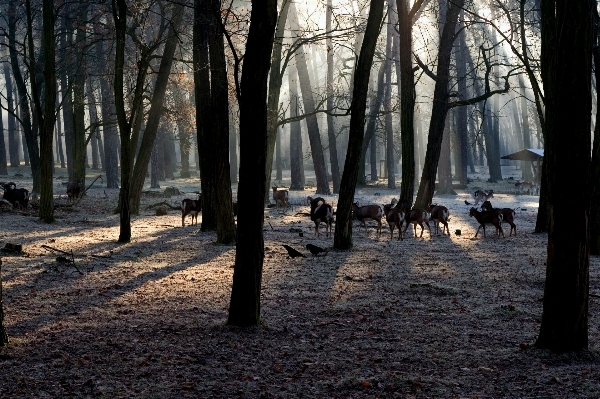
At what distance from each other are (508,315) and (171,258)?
6666 millimetres

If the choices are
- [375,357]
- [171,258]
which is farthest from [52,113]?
[375,357]

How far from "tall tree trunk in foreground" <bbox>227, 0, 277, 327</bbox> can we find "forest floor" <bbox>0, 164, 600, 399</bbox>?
96 cm

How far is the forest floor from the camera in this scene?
5.71 meters

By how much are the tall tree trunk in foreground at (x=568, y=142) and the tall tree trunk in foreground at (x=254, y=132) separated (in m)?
2.62

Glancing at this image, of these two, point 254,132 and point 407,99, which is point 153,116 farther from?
point 254,132

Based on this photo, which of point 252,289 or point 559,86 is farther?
point 252,289

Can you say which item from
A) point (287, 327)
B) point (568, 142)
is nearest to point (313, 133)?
point (287, 327)

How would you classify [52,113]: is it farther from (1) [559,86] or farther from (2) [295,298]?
(1) [559,86]

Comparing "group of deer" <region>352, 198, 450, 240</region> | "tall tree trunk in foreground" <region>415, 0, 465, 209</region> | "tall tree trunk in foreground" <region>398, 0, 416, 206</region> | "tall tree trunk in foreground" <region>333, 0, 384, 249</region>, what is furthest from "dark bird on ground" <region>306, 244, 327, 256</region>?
"tall tree trunk in foreground" <region>415, 0, 465, 209</region>

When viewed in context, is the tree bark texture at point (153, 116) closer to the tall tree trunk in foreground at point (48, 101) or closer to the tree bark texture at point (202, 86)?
the tall tree trunk in foreground at point (48, 101)

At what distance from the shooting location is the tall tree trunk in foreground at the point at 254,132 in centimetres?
700

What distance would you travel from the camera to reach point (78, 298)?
29.6 ft

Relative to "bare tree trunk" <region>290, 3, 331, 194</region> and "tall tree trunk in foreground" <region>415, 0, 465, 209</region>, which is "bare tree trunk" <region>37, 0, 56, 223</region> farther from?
"bare tree trunk" <region>290, 3, 331, 194</region>

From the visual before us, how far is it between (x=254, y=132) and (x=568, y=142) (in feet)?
9.44
